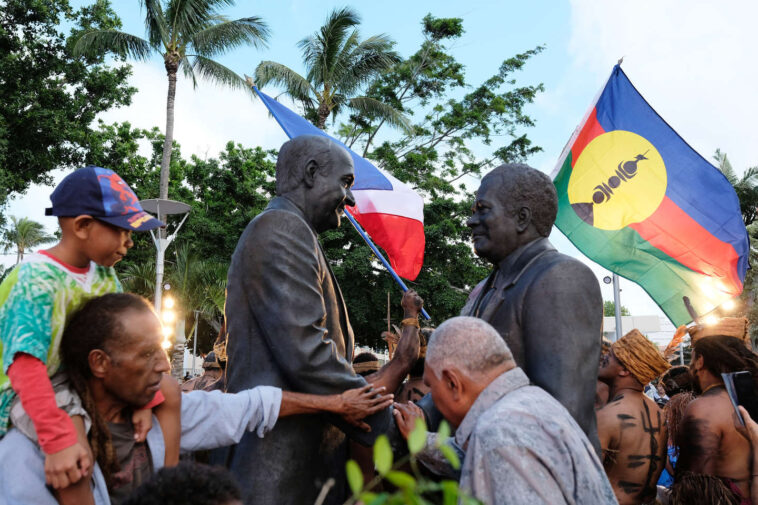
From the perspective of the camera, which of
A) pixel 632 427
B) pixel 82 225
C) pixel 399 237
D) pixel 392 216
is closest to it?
pixel 82 225

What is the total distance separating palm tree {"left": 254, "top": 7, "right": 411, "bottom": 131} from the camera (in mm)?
23703

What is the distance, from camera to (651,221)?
7.19 meters

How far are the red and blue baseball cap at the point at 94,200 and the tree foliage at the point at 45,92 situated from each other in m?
18.6

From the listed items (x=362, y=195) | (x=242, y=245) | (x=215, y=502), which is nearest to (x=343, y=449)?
(x=242, y=245)

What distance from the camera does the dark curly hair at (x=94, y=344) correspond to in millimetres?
2148

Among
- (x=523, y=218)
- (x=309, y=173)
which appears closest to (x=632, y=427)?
(x=523, y=218)

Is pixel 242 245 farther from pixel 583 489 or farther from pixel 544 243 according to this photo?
pixel 583 489

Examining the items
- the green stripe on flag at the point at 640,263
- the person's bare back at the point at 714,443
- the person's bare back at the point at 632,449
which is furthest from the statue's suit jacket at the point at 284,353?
the green stripe on flag at the point at 640,263

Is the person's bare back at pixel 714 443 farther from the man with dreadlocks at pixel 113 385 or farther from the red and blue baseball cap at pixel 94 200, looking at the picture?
the red and blue baseball cap at pixel 94 200

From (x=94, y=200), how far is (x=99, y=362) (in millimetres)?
680

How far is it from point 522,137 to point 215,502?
910 inches

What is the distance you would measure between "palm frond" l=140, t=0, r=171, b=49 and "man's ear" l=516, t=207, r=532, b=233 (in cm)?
2151

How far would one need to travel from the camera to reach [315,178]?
3094mm

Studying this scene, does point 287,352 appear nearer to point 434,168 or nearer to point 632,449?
point 632,449
